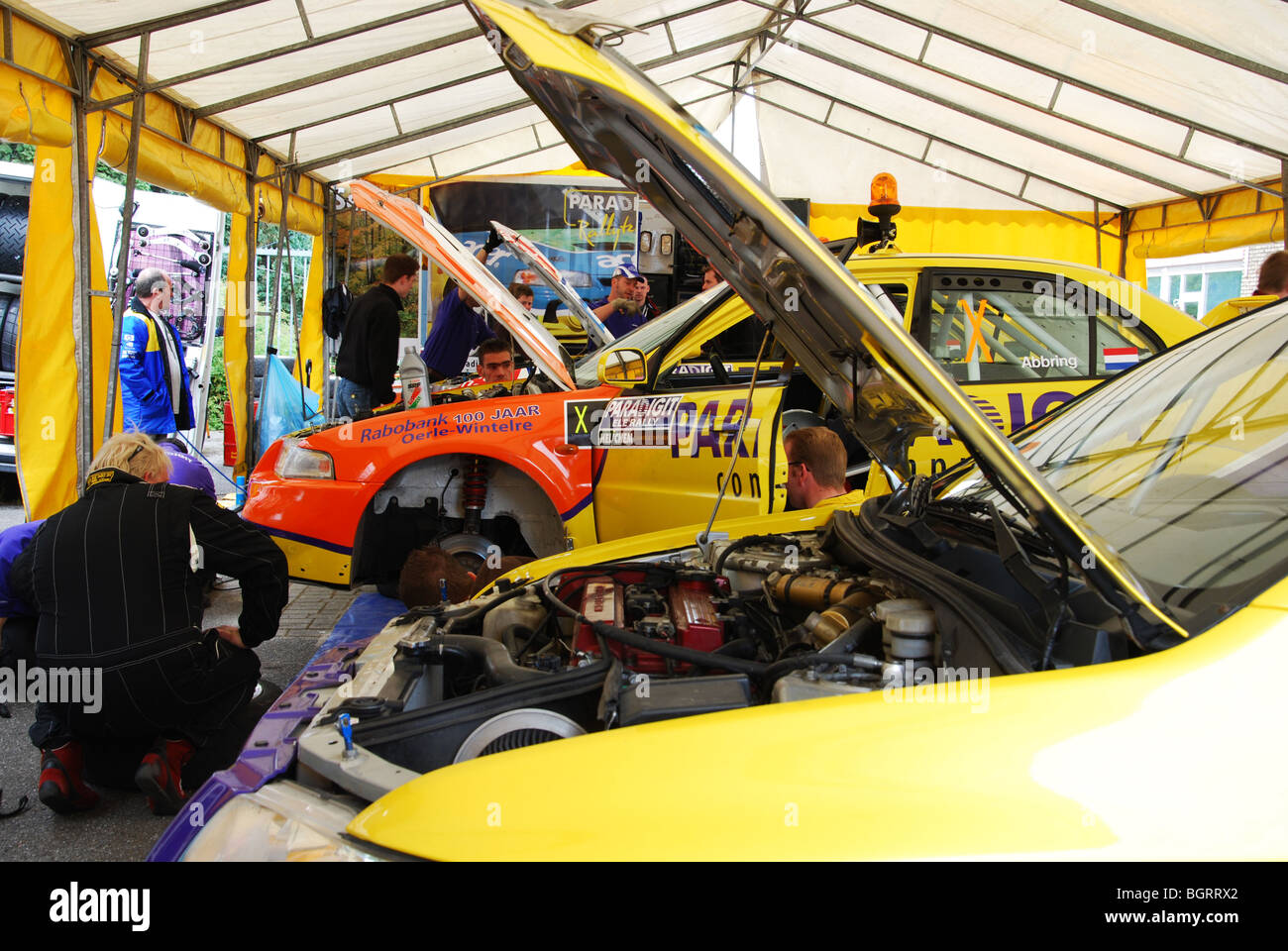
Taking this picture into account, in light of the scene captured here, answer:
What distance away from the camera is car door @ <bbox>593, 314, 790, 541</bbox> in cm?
397

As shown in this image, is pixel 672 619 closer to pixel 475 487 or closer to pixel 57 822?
pixel 57 822

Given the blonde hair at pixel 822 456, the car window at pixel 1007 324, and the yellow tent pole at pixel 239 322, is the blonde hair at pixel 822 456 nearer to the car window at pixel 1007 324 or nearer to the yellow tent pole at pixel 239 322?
the car window at pixel 1007 324

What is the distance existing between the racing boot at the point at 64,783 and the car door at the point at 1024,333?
3.64 meters

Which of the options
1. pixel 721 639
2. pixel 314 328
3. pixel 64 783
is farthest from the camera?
pixel 314 328

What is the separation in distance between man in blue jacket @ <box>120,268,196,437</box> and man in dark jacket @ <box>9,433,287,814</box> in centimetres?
418

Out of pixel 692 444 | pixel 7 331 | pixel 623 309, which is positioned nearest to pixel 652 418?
pixel 692 444

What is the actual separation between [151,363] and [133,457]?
4368mm

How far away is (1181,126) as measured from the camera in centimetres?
830

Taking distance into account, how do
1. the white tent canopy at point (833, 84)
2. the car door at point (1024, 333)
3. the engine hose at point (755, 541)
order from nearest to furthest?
the engine hose at point (755, 541)
the car door at point (1024, 333)
the white tent canopy at point (833, 84)

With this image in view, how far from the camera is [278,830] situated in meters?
1.34

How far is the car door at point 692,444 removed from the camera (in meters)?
3.97

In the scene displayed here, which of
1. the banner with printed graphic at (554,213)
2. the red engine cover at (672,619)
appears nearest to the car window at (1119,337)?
the red engine cover at (672,619)

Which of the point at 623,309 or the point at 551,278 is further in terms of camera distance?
the point at 623,309
